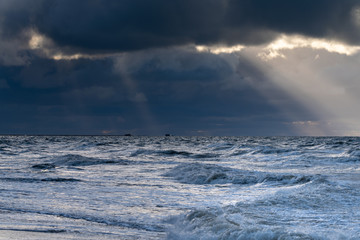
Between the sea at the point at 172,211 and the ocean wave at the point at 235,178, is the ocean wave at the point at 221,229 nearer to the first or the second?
the sea at the point at 172,211

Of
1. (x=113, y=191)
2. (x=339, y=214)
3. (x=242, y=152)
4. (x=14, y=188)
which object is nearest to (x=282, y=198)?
(x=339, y=214)

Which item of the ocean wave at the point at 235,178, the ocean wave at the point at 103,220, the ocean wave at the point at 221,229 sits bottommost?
the ocean wave at the point at 221,229

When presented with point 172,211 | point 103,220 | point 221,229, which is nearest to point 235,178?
point 172,211

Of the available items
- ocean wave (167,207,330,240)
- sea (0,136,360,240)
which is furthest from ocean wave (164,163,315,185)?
ocean wave (167,207,330,240)

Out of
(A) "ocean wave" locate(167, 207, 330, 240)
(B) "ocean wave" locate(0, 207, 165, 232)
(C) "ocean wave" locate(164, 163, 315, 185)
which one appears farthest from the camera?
(C) "ocean wave" locate(164, 163, 315, 185)

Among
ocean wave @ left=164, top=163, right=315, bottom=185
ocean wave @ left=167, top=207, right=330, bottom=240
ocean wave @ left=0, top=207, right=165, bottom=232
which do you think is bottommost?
ocean wave @ left=167, top=207, right=330, bottom=240

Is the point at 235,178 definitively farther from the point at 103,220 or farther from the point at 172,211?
the point at 103,220

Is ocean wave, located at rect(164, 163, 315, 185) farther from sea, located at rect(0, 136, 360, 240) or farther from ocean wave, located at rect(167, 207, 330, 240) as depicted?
ocean wave, located at rect(167, 207, 330, 240)

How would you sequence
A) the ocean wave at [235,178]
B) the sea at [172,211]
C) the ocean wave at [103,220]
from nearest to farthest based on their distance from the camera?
the sea at [172,211], the ocean wave at [103,220], the ocean wave at [235,178]

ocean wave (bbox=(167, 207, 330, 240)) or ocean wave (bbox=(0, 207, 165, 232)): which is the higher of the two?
ocean wave (bbox=(0, 207, 165, 232))

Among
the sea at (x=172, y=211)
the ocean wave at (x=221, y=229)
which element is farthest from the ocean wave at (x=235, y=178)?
the ocean wave at (x=221, y=229)

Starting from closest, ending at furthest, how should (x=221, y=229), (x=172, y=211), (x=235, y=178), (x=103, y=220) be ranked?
(x=221, y=229) < (x=103, y=220) < (x=172, y=211) < (x=235, y=178)

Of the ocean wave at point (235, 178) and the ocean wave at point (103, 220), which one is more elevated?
the ocean wave at point (235, 178)

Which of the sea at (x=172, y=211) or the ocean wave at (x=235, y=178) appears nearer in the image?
the sea at (x=172, y=211)
